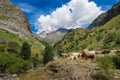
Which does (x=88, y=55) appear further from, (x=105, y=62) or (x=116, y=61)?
(x=116, y=61)

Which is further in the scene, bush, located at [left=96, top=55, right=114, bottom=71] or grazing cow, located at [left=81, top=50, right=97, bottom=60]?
grazing cow, located at [left=81, top=50, right=97, bottom=60]

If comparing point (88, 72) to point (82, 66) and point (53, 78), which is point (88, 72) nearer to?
point (82, 66)

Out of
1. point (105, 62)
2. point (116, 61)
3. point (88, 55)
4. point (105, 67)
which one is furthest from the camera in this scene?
point (88, 55)

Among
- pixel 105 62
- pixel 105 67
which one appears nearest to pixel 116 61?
pixel 105 62

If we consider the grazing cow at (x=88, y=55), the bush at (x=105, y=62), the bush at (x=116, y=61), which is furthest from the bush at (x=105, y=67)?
the grazing cow at (x=88, y=55)

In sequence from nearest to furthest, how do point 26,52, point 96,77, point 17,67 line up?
point 96,77 → point 17,67 → point 26,52

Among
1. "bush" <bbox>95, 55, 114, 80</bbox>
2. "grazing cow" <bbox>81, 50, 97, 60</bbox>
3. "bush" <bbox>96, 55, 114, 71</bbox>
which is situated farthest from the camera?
"grazing cow" <bbox>81, 50, 97, 60</bbox>

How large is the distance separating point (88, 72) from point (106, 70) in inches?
85.6

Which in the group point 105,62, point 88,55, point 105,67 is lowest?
point 105,67

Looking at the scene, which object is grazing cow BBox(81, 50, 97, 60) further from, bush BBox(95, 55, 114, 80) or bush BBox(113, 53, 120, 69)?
bush BBox(113, 53, 120, 69)

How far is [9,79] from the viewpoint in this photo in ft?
120

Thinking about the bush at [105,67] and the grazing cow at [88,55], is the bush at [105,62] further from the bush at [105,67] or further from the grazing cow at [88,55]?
the grazing cow at [88,55]

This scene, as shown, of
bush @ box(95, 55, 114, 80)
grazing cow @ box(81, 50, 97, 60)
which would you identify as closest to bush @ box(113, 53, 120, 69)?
bush @ box(95, 55, 114, 80)

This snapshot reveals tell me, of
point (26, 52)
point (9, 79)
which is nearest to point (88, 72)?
point (9, 79)
